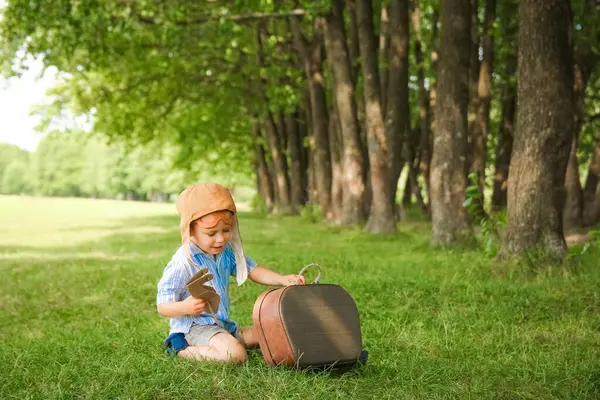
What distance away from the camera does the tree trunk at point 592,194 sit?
1914 centimetres

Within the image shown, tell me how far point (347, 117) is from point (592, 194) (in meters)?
6.71

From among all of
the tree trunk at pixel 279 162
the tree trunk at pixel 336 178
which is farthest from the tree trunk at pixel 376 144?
the tree trunk at pixel 279 162

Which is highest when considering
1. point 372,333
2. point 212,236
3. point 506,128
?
point 506,128

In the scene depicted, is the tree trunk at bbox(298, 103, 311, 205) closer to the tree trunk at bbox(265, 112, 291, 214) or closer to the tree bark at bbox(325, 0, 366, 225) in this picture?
the tree trunk at bbox(265, 112, 291, 214)

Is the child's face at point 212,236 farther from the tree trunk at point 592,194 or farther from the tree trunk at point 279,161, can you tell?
the tree trunk at point 279,161

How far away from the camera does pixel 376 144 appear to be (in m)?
17.4

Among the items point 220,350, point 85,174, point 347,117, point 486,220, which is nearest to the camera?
point 220,350

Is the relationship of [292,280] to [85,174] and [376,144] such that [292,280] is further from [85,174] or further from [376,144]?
[85,174]

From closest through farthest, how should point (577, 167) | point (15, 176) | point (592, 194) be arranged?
point (577, 167), point (592, 194), point (15, 176)

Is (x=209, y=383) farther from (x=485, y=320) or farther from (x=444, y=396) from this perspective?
(x=485, y=320)

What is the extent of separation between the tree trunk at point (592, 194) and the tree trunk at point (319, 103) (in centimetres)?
778

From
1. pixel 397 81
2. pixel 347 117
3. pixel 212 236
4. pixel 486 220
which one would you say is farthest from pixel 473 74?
pixel 212 236

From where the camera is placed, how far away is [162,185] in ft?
351

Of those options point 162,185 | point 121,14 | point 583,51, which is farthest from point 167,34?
point 162,185
